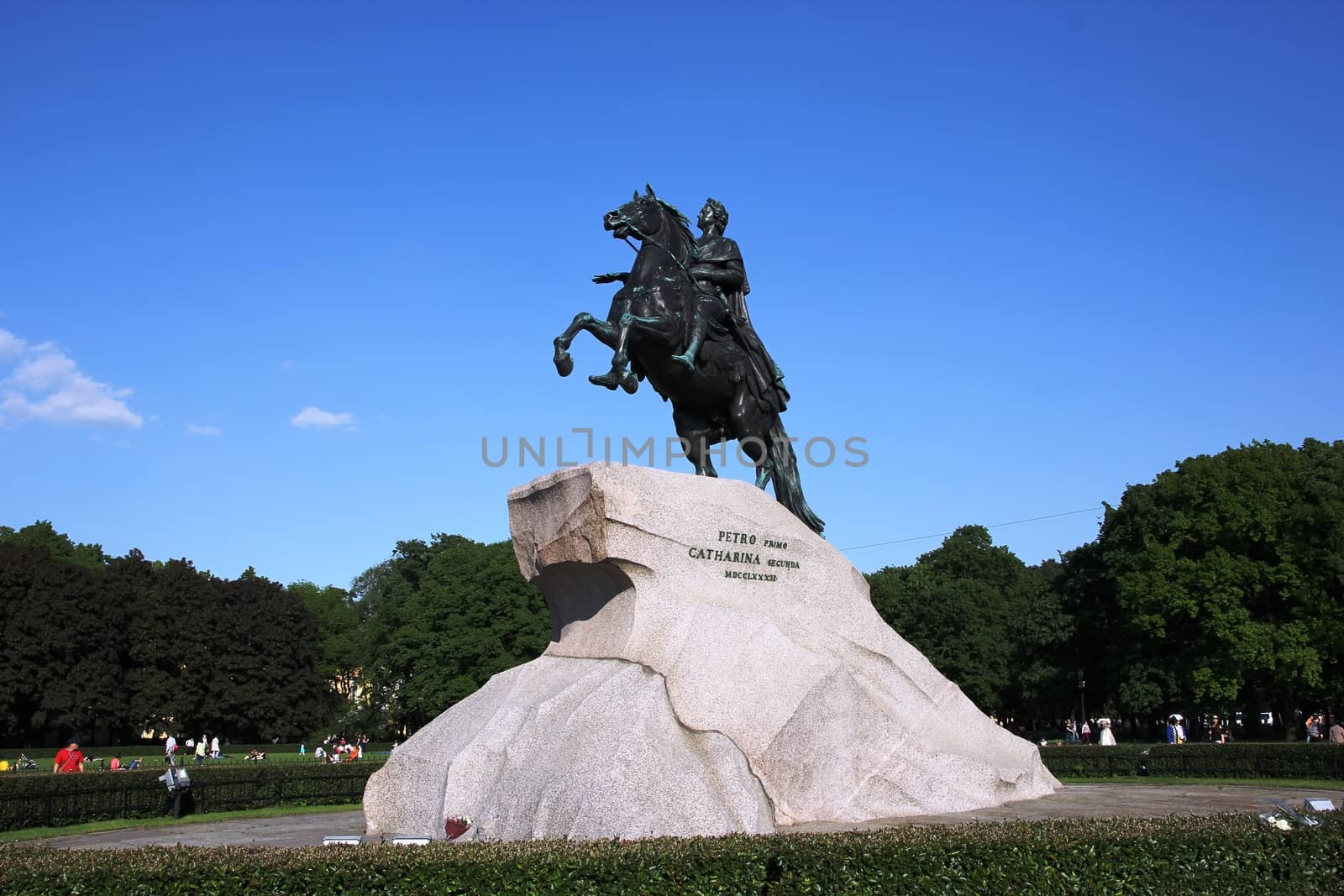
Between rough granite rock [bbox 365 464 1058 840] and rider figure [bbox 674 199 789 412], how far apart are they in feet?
8.42

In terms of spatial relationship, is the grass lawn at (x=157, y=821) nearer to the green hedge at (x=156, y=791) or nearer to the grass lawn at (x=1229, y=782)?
the green hedge at (x=156, y=791)

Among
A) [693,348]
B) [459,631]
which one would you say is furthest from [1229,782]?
[459,631]

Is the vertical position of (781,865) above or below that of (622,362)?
below

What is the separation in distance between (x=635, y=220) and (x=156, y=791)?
1142cm

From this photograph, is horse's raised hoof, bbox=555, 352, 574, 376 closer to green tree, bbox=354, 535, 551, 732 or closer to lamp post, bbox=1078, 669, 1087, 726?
green tree, bbox=354, 535, 551, 732

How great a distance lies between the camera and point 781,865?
7.18 meters

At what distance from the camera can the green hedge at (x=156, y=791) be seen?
1622 centimetres

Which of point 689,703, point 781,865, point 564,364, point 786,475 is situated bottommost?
point 781,865

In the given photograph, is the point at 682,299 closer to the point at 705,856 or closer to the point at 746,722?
the point at 746,722

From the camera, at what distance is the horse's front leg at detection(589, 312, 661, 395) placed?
13977 millimetres

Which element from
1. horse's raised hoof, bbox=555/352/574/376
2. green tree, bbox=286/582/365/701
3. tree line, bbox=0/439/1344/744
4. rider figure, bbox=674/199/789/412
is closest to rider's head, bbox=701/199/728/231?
rider figure, bbox=674/199/789/412

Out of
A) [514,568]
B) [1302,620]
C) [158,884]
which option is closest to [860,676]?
[158,884]

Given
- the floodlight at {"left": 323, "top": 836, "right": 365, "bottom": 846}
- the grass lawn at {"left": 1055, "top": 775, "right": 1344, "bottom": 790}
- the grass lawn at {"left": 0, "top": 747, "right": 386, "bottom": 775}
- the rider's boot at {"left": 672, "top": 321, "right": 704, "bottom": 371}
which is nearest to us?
the floodlight at {"left": 323, "top": 836, "right": 365, "bottom": 846}

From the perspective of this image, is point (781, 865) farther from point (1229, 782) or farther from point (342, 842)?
point (1229, 782)
